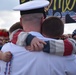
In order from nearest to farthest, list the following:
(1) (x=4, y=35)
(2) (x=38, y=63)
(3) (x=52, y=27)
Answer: (2) (x=38, y=63), (3) (x=52, y=27), (1) (x=4, y=35)

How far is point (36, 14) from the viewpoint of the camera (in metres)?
2.89

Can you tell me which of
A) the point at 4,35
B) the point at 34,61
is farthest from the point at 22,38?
the point at 4,35

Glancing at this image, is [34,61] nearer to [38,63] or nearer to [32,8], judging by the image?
[38,63]

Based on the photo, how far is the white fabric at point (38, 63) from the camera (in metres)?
2.79

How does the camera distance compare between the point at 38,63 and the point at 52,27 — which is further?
the point at 52,27

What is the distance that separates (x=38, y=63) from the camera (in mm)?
2793

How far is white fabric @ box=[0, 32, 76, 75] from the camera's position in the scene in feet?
9.16

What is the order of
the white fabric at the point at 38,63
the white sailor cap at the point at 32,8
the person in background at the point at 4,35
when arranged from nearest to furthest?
the white fabric at the point at 38,63 → the white sailor cap at the point at 32,8 → the person in background at the point at 4,35

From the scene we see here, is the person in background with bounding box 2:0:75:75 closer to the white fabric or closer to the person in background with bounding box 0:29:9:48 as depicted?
the white fabric

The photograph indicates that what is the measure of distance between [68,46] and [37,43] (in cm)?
25

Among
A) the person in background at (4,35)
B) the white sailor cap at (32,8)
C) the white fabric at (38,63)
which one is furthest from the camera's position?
the person in background at (4,35)

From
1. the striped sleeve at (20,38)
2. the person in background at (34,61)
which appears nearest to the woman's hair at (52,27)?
the person in background at (34,61)

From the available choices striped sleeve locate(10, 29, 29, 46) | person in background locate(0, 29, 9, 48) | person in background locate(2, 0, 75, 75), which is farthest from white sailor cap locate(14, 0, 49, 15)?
person in background locate(0, 29, 9, 48)

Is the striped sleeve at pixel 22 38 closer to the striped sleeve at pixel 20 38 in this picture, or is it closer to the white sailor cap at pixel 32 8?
the striped sleeve at pixel 20 38
